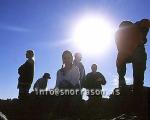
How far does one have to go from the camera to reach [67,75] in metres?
9.04

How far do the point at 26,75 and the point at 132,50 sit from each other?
5.03 meters

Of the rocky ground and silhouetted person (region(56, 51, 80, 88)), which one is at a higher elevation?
silhouetted person (region(56, 51, 80, 88))

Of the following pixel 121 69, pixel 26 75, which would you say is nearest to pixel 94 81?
pixel 26 75

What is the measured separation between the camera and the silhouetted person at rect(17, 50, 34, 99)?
11511 millimetres

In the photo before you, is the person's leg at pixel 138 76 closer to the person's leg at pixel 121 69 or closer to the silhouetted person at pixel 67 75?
the person's leg at pixel 121 69

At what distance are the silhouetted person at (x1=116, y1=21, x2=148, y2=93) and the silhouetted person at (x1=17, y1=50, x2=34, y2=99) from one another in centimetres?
427

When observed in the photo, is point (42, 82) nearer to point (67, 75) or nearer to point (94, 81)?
point (94, 81)

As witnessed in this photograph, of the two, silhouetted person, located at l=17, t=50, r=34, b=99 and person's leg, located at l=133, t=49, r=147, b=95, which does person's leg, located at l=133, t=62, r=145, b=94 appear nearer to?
person's leg, located at l=133, t=49, r=147, b=95

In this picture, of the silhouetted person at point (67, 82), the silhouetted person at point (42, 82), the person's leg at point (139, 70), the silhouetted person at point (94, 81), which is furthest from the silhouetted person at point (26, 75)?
the person's leg at point (139, 70)

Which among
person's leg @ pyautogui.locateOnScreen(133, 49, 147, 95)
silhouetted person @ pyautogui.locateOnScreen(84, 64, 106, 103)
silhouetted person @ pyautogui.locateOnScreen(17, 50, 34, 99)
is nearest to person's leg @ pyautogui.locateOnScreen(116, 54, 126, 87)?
person's leg @ pyautogui.locateOnScreen(133, 49, 147, 95)

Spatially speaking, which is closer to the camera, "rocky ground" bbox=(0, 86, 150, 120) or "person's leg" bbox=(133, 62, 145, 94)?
"rocky ground" bbox=(0, 86, 150, 120)

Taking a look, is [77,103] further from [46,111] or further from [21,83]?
[21,83]

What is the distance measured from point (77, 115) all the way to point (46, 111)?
5.78 ft

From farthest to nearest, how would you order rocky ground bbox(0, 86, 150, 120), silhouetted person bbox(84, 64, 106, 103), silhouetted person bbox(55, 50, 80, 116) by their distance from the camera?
1. silhouetted person bbox(84, 64, 106, 103)
2. silhouetted person bbox(55, 50, 80, 116)
3. rocky ground bbox(0, 86, 150, 120)
